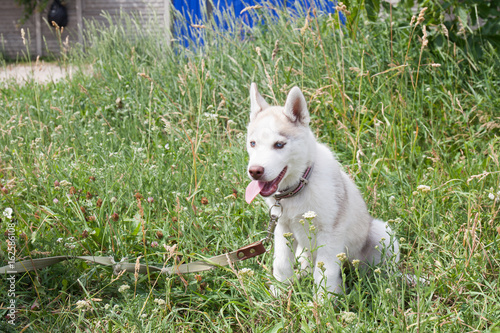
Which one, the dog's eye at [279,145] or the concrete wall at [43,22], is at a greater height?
the dog's eye at [279,145]

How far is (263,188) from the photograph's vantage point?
6.83 feet

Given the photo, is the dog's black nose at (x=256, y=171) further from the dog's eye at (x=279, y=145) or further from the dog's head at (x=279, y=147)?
the dog's eye at (x=279, y=145)

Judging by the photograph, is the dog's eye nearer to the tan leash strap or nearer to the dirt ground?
the tan leash strap

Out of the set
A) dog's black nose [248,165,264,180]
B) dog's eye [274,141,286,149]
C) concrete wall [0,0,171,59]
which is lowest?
concrete wall [0,0,171,59]

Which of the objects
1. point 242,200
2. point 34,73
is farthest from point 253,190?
Answer: point 34,73

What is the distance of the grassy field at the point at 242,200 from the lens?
195cm

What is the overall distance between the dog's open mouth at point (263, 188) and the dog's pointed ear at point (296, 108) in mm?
322

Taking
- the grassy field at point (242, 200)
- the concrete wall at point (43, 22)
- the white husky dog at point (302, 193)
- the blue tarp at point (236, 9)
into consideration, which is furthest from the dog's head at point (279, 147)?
the concrete wall at point (43, 22)

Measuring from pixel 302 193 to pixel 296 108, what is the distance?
0.46 metres

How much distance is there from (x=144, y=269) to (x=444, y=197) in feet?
6.44

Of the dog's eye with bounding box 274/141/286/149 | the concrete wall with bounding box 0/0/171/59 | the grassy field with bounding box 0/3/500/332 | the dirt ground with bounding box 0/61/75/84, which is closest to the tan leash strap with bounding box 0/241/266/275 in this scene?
the grassy field with bounding box 0/3/500/332

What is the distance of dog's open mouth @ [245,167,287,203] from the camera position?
2057 millimetres

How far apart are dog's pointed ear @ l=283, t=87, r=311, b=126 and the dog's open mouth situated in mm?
322

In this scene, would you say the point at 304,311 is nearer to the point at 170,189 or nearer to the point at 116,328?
the point at 116,328
